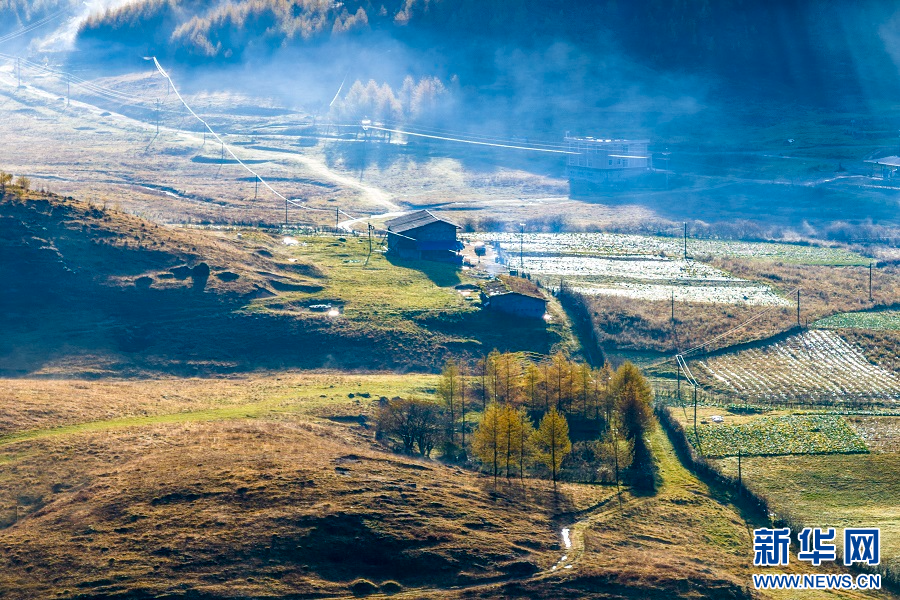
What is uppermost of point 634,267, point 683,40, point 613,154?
point 683,40

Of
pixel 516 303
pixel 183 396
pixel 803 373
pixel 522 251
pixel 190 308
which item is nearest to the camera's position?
pixel 183 396

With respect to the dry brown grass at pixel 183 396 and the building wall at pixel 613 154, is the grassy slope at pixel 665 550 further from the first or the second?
the building wall at pixel 613 154

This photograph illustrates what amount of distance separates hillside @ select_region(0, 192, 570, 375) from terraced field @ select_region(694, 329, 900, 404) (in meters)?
11.3

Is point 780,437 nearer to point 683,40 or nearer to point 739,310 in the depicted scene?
point 739,310

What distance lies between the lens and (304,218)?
10975 centimetres

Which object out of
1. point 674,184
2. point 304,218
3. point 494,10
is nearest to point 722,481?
point 304,218

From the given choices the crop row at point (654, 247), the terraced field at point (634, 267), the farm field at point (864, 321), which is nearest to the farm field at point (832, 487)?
the farm field at point (864, 321)

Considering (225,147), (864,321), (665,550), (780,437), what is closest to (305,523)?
(665,550)

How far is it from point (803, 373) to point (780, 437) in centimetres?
1235

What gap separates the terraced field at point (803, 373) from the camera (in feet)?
207

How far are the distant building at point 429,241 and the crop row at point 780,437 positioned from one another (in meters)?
36.4

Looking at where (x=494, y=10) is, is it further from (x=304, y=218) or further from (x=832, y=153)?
(x=304, y=218)

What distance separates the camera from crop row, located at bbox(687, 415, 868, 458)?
178 feet

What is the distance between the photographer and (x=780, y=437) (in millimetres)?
55875
